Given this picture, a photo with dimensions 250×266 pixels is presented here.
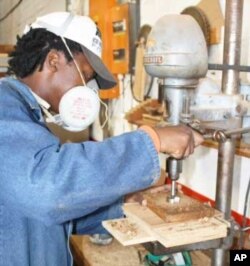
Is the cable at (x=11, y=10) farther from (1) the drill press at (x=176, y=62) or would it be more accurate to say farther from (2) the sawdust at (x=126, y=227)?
(2) the sawdust at (x=126, y=227)

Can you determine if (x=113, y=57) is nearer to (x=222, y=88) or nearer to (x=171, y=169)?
(x=222, y=88)

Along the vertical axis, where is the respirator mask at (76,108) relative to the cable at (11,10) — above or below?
below

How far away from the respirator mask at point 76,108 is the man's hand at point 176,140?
0.27 meters

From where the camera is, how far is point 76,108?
0.99m

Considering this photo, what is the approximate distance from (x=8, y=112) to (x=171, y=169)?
39cm

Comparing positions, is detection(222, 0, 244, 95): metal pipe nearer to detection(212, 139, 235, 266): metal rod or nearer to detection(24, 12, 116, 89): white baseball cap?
detection(212, 139, 235, 266): metal rod

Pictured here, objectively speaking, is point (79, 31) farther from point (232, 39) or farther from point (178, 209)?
point (178, 209)

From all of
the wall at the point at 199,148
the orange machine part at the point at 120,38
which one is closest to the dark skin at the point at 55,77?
the wall at the point at 199,148

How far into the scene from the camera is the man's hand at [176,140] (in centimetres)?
79

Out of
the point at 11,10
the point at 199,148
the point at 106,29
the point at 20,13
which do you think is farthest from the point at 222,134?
the point at 11,10

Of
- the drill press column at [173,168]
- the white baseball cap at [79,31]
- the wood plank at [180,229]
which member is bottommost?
the wood plank at [180,229]

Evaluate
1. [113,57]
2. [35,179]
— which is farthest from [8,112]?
[113,57]

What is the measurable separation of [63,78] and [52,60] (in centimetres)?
5

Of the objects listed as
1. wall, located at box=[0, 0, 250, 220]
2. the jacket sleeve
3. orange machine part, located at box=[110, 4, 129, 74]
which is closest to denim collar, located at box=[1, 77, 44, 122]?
the jacket sleeve
